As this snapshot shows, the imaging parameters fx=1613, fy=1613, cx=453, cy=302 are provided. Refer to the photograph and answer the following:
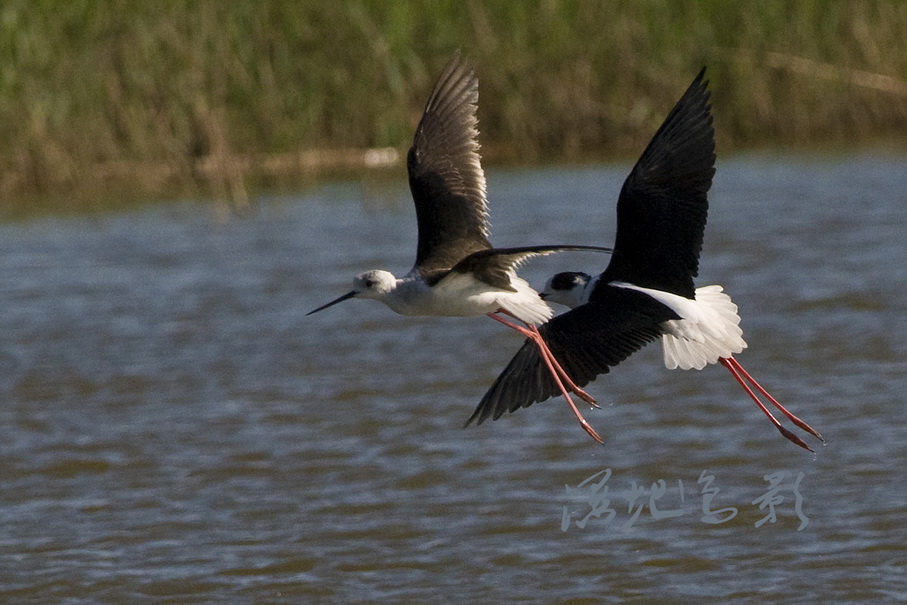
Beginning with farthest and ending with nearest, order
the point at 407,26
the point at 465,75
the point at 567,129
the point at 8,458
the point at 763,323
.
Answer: the point at 567,129, the point at 407,26, the point at 763,323, the point at 8,458, the point at 465,75

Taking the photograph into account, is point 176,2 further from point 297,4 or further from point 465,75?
point 465,75

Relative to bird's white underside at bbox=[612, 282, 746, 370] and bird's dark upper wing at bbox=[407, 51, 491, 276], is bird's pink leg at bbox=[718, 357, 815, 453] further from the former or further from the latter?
bird's dark upper wing at bbox=[407, 51, 491, 276]

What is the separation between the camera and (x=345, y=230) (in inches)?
456

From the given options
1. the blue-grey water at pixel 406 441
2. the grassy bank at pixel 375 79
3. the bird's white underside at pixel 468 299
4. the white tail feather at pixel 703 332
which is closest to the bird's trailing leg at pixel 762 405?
the white tail feather at pixel 703 332

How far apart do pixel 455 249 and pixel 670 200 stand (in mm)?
821

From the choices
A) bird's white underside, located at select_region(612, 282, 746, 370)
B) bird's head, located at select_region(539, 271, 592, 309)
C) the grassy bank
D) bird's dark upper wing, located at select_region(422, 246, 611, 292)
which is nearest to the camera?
bird's dark upper wing, located at select_region(422, 246, 611, 292)

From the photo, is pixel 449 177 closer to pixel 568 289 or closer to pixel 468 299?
pixel 568 289

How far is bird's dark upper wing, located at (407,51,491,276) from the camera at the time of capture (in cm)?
568

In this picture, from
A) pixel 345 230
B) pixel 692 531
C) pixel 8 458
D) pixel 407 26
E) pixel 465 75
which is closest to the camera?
pixel 692 531

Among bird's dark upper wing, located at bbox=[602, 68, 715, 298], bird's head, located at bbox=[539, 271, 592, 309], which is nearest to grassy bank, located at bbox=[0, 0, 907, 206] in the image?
bird's head, located at bbox=[539, 271, 592, 309]

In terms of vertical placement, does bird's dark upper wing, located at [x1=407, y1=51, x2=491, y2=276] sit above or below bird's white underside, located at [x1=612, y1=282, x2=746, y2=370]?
above

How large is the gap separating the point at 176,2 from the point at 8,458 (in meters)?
5.87

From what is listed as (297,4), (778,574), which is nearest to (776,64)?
(297,4)

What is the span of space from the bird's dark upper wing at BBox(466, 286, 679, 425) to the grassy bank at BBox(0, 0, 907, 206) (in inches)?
280
